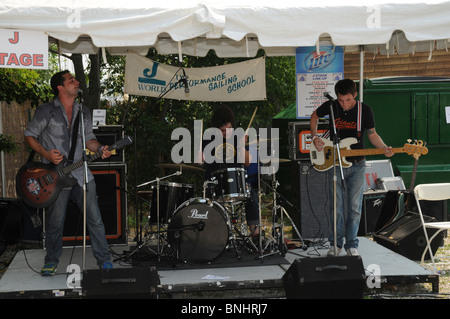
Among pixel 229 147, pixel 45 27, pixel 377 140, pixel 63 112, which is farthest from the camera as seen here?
pixel 229 147

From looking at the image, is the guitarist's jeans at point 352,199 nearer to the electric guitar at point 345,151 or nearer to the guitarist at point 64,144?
the electric guitar at point 345,151

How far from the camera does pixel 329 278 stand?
4531mm

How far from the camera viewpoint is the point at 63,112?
17.9 ft

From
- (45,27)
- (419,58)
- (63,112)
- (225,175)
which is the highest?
(419,58)

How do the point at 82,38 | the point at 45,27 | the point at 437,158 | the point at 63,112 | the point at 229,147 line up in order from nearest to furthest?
1. the point at 45,27
2. the point at 63,112
3. the point at 229,147
4. the point at 82,38
5. the point at 437,158

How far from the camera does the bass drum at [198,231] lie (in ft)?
19.1

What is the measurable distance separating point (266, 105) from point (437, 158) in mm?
4205

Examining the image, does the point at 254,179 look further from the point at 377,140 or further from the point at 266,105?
the point at 266,105

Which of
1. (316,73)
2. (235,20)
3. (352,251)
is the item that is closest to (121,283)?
(235,20)

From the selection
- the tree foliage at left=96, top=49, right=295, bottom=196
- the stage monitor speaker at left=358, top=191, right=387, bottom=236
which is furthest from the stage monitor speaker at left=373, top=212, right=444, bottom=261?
the tree foliage at left=96, top=49, right=295, bottom=196

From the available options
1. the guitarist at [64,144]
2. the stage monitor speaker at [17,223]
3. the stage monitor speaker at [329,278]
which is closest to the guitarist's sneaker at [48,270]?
the guitarist at [64,144]

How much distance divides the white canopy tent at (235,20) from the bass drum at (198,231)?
1713mm

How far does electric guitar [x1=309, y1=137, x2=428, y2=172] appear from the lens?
18.5ft

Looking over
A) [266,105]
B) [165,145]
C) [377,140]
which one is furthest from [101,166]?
[266,105]
